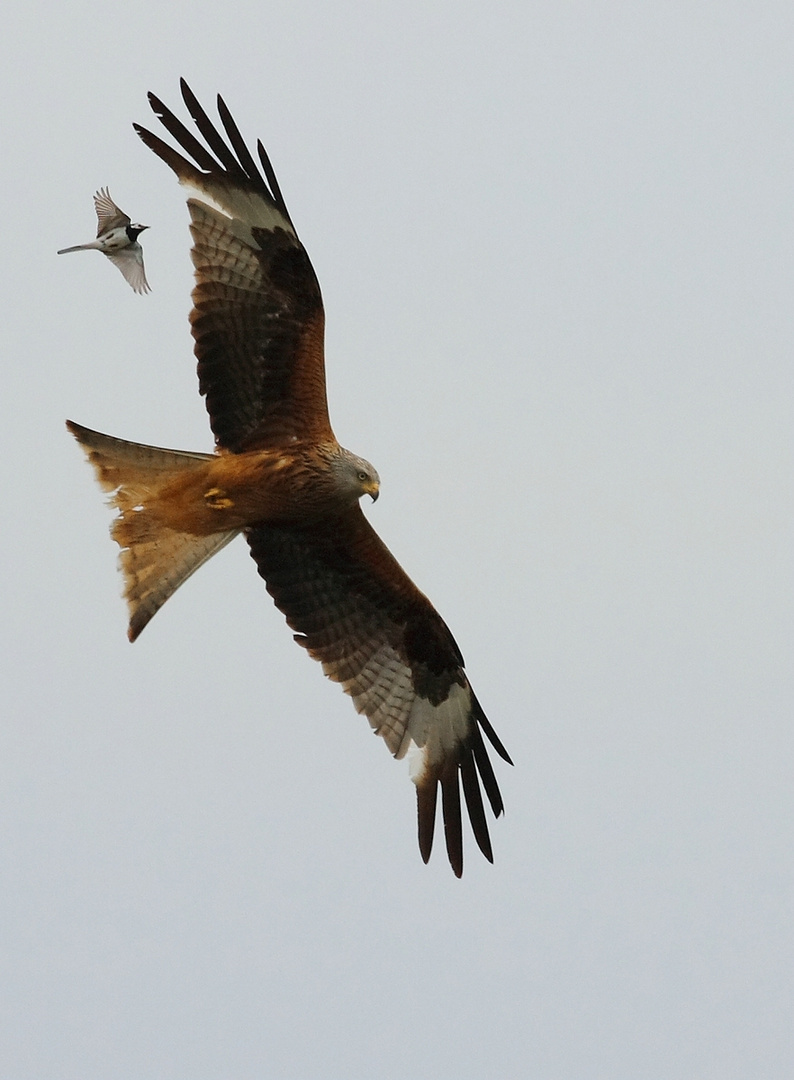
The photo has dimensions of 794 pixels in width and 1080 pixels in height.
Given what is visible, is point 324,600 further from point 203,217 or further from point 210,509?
point 203,217

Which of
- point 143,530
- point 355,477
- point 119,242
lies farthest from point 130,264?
point 355,477

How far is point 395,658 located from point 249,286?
2.38 metres

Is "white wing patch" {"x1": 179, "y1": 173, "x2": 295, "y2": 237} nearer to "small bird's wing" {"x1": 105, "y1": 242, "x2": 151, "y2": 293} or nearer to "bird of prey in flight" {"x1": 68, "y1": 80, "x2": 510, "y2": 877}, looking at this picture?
"bird of prey in flight" {"x1": 68, "y1": 80, "x2": 510, "y2": 877}

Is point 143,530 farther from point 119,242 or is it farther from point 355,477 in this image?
point 119,242

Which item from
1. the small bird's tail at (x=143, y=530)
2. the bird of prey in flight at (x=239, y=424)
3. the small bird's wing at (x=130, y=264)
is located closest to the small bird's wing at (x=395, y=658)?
the bird of prey in flight at (x=239, y=424)

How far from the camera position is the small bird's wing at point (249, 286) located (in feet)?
33.2

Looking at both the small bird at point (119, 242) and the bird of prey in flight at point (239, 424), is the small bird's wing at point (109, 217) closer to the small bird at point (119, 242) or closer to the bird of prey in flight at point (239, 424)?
the small bird at point (119, 242)

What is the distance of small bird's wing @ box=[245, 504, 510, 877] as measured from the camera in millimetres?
11000

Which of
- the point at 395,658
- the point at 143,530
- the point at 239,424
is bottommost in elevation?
the point at 395,658

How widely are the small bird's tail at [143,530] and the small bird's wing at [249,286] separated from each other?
506mm

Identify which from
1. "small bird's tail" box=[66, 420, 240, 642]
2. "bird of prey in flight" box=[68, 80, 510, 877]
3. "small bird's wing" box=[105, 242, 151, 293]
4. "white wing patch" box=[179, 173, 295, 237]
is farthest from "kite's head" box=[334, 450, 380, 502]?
"small bird's wing" box=[105, 242, 151, 293]

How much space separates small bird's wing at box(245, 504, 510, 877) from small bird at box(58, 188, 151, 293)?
157cm

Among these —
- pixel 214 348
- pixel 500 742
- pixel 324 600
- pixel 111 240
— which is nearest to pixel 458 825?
pixel 500 742

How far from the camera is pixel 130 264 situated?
11.1 m
